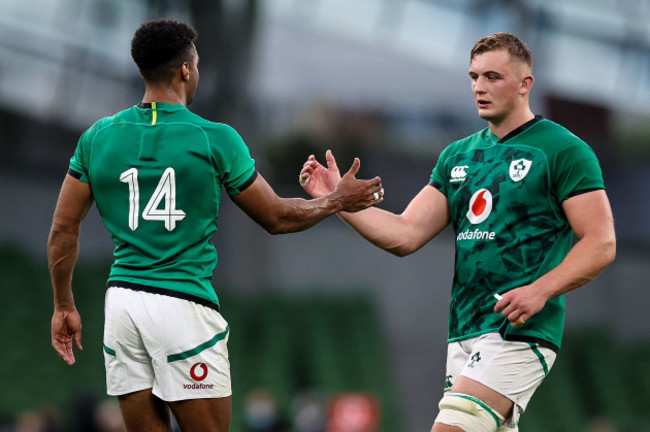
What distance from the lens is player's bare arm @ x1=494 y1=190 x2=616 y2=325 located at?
344 cm

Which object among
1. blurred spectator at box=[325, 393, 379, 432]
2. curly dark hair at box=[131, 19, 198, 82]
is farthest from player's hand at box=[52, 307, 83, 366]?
blurred spectator at box=[325, 393, 379, 432]

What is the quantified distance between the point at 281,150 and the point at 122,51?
9.12ft

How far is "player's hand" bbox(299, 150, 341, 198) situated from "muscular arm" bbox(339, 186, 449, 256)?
0.50 feet

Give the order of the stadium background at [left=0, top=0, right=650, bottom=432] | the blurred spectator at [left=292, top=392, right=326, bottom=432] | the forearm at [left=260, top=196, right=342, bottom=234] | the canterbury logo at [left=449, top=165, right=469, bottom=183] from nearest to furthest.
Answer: the forearm at [left=260, top=196, right=342, bottom=234]
the canterbury logo at [left=449, top=165, right=469, bottom=183]
the blurred spectator at [left=292, top=392, right=326, bottom=432]
the stadium background at [left=0, top=0, right=650, bottom=432]

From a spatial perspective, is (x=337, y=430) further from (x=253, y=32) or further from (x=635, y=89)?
(x=635, y=89)

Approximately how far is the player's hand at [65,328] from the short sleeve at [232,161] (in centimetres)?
81

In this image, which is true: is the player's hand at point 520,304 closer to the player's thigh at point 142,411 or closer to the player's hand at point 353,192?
the player's hand at point 353,192

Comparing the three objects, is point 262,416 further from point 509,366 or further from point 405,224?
point 509,366

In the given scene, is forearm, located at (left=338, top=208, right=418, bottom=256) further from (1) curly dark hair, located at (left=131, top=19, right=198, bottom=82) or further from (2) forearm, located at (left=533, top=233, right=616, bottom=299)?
(1) curly dark hair, located at (left=131, top=19, right=198, bottom=82)

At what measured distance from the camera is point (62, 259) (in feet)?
11.7

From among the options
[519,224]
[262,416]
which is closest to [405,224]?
[519,224]

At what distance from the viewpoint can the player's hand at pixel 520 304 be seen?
3.44 m

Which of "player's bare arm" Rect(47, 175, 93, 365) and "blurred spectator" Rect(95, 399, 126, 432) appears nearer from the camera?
"player's bare arm" Rect(47, 175, 93, 365)

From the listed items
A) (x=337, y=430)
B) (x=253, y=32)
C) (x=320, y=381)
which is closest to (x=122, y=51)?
(x=253, y=32)
